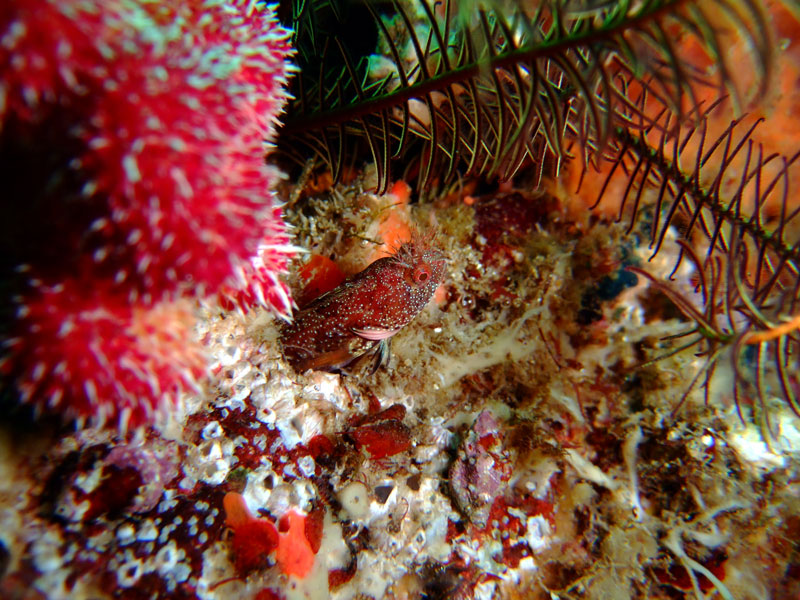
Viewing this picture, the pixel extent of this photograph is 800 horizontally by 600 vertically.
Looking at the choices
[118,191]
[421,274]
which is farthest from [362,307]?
[118,191]

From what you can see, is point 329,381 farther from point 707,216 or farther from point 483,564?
point 707,216

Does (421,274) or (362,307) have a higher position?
(421,274)

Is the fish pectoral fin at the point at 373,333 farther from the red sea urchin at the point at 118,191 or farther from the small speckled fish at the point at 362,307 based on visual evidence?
the red sea urchin at the point at 118,191

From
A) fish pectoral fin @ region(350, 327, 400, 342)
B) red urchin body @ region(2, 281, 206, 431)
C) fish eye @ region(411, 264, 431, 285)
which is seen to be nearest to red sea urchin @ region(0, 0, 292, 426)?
red urchin body @ region(2, 281, 206, 431)

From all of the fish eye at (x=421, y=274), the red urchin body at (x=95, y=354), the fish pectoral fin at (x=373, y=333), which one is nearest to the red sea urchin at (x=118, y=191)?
the red urchin body at (x=95, y=354)

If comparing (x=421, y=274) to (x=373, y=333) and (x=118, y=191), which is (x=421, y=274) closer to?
(x=373, y=333)

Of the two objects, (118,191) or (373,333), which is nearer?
(118,191)

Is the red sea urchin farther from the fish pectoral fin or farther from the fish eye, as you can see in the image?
the fish eye

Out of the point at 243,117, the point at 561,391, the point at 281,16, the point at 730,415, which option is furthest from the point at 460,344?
the point at 281,16
